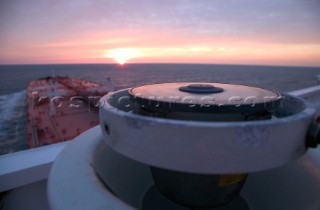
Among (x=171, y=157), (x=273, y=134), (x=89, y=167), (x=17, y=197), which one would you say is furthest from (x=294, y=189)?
(x=17, y=197)

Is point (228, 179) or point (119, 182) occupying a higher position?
point (228, 179)

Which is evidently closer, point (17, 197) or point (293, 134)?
point (293, 134)

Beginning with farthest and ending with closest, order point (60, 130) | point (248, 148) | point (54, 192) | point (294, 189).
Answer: point (60, 130) < point (294, 189) < point (54, 192) < point (248, 148)

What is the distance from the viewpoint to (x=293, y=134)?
94cm

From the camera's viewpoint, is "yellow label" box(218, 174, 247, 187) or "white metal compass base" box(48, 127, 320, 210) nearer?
"white metal compass base" box(48, 127, 320, 210)

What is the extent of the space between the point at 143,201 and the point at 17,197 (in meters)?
1.05

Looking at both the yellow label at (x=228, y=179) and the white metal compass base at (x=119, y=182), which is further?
the yellow label at (x=228, y=179)

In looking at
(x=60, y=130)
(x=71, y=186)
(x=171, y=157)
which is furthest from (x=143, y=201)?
(x=60, y=130)

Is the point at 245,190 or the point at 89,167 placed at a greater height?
the point at 89,167

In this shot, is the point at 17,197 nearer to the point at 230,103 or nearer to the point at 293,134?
the point at 230,103

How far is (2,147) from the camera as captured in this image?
1389cm

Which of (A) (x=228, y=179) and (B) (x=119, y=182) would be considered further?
(B) (x=119, y=182)

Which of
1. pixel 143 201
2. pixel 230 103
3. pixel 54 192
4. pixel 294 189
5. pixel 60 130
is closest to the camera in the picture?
pixel 54 192

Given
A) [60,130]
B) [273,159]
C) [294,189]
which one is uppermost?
[273,159]
